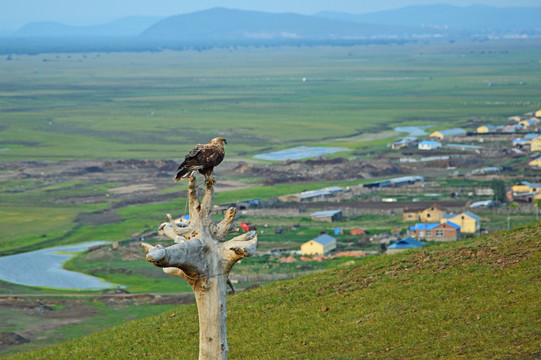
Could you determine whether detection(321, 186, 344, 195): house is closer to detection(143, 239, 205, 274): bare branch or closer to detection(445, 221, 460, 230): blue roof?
detection(445, 221, 460, 230): blue roof

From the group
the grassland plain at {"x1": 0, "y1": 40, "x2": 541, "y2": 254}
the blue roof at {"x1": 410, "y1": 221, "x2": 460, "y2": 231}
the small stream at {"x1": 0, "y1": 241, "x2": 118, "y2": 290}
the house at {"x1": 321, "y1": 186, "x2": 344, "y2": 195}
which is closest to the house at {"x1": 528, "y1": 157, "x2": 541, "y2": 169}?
the grassland plain at {"x1": 0, "y1": 40, "x2": 541, "y2": 254}

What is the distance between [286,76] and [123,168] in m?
121

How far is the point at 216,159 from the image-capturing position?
32.8 feet

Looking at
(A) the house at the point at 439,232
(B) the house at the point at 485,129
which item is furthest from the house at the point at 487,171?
(B) the house at the point at 485,129

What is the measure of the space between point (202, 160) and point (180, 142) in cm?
8613

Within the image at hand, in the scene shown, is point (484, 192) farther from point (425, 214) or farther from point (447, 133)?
point (447, 133)

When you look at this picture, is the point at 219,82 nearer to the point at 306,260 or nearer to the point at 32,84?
the point at 32,84

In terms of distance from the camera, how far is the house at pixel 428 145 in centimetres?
8798

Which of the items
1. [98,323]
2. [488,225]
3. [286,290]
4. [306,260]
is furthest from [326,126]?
[286,290]

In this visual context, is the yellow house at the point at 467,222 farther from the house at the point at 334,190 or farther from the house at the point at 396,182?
the house at the point at 396,182

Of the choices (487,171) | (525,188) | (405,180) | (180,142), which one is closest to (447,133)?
(487,171)

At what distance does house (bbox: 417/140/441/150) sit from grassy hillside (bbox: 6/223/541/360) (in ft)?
222

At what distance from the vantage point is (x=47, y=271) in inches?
1753

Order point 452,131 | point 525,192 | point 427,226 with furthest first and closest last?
1. point 452,131
2. point 525,192
3. point 427,226
